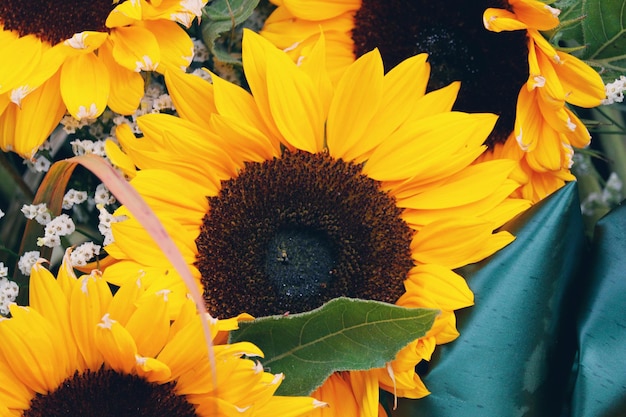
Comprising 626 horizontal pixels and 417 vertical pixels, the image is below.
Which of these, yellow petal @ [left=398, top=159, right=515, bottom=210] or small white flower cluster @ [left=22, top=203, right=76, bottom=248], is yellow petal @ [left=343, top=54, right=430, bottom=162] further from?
small white flower cluster @ [left=22, top=203, right=76, bottom=248]

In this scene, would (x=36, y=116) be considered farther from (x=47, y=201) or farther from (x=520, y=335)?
(x=520, y=335)

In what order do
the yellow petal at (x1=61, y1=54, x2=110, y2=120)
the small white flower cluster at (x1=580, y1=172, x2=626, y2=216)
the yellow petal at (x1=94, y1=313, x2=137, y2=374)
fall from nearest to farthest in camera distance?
the yellow petal at (x1=94, y1=313, x2=137, y2=374) → the yellow petal at (x1=61, y1=54, x2=110, y2=120) → the small white flower cluster at (x1=580, y1=172, x2=626, y2=216)

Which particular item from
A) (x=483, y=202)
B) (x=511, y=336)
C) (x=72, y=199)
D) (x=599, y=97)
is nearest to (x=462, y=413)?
(x=511, y=336)

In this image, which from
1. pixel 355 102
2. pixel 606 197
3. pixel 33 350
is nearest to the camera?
pixel 33 350

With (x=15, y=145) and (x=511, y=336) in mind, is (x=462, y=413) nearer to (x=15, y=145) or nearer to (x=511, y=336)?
(x=511, y=336)

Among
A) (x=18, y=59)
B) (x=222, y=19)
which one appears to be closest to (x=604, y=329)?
(x=222, y=19)

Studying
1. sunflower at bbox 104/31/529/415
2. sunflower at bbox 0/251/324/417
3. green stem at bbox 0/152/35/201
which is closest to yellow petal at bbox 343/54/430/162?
sunflower at bbox 104/31/529/415

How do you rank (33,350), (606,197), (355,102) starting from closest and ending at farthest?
1. (33,350)
2. (355,102)
3. (606,197)

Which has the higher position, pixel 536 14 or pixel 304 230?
pixel 536 14
